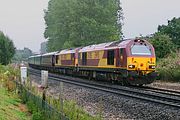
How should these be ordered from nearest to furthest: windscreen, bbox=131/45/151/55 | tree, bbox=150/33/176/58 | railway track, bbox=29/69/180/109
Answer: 1. railway track, bbox=29/69/180/109
2. windscreen, bbox=131/45/151/55
3. tree, bbox=150/33/176/58

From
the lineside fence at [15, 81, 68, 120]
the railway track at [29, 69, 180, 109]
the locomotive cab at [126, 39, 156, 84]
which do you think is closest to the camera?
the lineside fence at [15, 81, 68, 120]

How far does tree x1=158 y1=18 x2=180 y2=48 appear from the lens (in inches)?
1907

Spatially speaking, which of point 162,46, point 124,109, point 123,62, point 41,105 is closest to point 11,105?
point 41,105

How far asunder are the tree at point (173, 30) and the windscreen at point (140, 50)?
872 inches

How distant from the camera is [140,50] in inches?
1034

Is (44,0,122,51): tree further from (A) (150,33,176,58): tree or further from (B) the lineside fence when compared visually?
(B) the lineside fence

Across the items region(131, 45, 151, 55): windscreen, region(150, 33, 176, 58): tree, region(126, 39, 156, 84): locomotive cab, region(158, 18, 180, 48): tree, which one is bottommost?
region(126, 39, 156, 84): locomotive cab

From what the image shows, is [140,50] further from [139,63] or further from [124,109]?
[124,109]

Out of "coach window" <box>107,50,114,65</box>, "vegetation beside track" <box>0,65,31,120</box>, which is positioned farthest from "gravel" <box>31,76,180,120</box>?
"coach window" <box>107,50,114,65</box>

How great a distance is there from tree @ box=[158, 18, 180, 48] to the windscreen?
72.7 ft

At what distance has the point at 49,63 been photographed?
56.3m

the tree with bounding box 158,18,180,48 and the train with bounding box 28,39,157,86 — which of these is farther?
the tree with bounding box 158,18,180,48

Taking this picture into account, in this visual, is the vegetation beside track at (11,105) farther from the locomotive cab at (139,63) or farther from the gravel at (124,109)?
the locomotive cab at (139,63)

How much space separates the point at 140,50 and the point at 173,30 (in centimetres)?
2485
